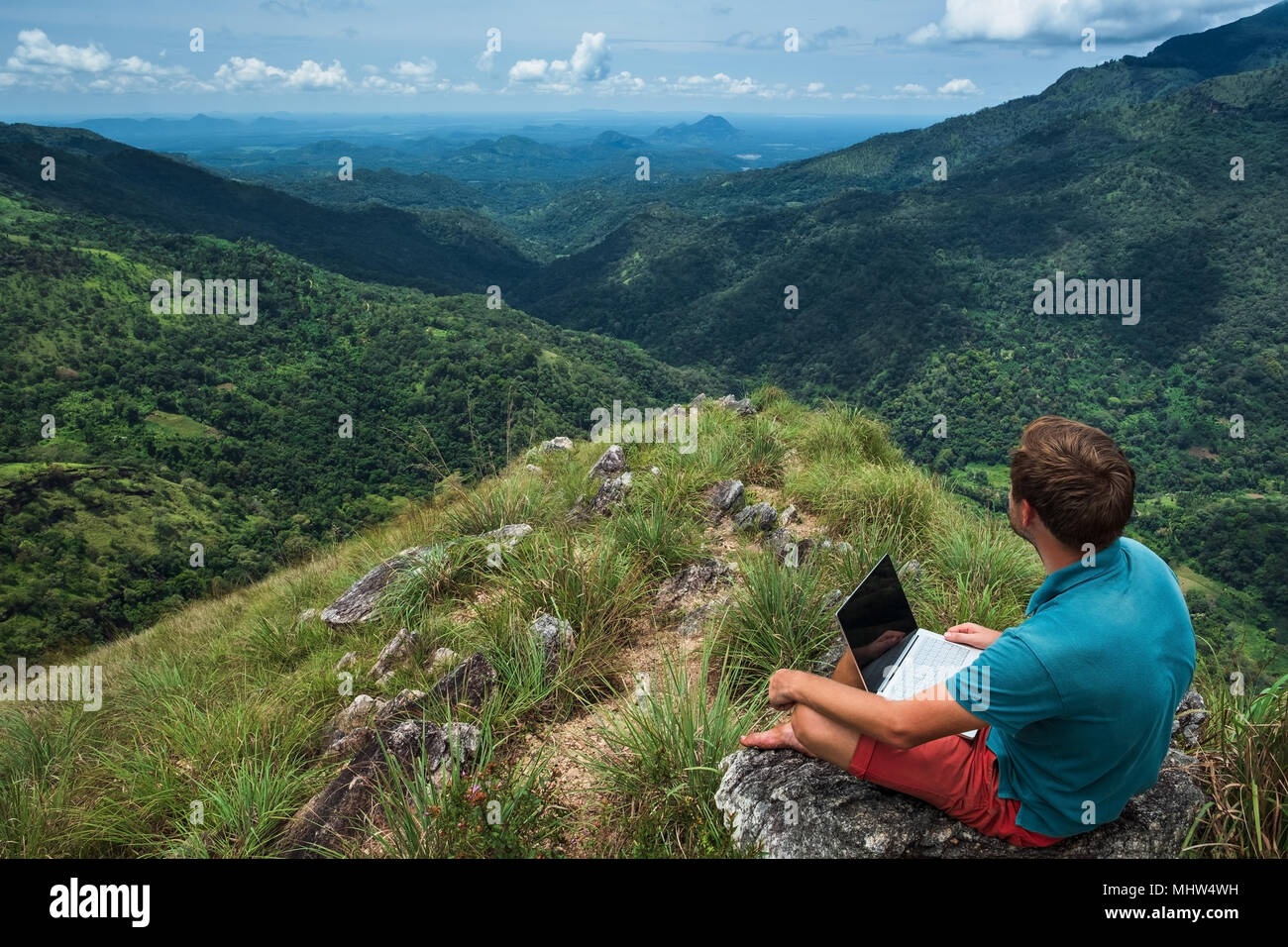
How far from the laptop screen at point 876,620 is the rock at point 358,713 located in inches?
105

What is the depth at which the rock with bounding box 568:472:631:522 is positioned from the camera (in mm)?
6125

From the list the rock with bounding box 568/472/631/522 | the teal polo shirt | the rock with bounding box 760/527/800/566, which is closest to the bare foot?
the teal polo shirt

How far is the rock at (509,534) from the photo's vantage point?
199 inches

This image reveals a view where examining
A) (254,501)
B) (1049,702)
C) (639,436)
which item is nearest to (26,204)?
(254,501)

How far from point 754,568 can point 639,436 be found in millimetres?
4454

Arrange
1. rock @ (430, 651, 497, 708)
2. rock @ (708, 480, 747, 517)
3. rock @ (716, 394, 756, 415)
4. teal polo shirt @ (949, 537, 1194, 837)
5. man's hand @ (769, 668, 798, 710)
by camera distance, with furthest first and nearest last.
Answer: rock @ (716, 394, 756, 415)
rock @ (708, 480, 747, 517)
rock @ (430, 651, 497, 708)
man's hand @ (769, 668, 798, 710)
teal polo shirt @ (949, 537, 1194, 837)

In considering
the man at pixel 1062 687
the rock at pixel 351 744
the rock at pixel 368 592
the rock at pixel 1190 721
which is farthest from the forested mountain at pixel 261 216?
the man at pixel 1062 687

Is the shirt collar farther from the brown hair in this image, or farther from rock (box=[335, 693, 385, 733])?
rock (box=[335, 693, 385, 733])

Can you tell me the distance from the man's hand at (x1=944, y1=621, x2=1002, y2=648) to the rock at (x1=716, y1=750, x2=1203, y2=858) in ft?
2.32

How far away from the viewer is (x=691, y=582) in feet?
15.2

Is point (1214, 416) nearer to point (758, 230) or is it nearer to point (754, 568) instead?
point (754, 568)

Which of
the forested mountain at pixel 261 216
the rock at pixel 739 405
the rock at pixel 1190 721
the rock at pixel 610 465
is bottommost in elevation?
the rock at pixel 1190 721

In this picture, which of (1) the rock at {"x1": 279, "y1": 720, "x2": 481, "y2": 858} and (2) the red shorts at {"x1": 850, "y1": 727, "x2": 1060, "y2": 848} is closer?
(2) the red shorts at {"x1": 850, "y1": 727, "x2": 1060, "y2": 848}

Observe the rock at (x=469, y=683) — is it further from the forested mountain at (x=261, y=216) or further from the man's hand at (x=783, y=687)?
the forested mountain at (x=261, y=216)
